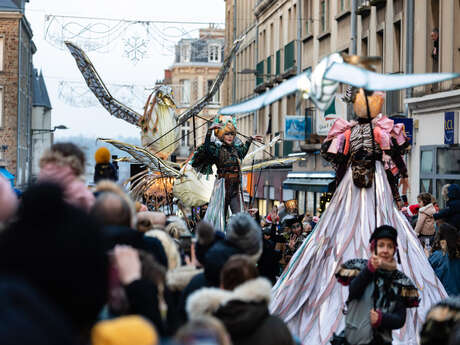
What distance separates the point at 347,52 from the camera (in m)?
27.2

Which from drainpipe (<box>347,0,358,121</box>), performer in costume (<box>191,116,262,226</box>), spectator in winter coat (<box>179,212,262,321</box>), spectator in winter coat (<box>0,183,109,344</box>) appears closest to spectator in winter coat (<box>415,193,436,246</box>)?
performer in costume (<box>191,116,262,226</box>)

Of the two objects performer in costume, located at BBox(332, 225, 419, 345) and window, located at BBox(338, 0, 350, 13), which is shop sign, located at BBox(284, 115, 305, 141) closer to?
window, located at BBox(338, 0, 350, 13)

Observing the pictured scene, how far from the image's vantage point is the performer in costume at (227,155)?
1151cm

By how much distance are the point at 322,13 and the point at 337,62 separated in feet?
81.9

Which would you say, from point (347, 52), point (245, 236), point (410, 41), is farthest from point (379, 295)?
point (347, 52)

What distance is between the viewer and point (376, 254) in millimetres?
6309

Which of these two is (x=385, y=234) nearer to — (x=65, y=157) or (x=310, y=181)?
(x=65, y=157)

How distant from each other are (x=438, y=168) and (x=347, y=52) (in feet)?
29.3

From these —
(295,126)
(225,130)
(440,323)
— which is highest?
(295,126)

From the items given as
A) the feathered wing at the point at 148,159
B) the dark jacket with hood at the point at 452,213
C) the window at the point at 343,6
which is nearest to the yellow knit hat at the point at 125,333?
the dark jacket with hood at the point at 452,213

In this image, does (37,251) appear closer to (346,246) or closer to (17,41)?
(346,246)

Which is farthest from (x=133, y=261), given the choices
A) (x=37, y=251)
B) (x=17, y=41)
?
(x=17, y=41)

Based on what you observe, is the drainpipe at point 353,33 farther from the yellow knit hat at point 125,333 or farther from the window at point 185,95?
the window at point 185,95

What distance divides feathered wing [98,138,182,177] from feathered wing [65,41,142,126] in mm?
1382
